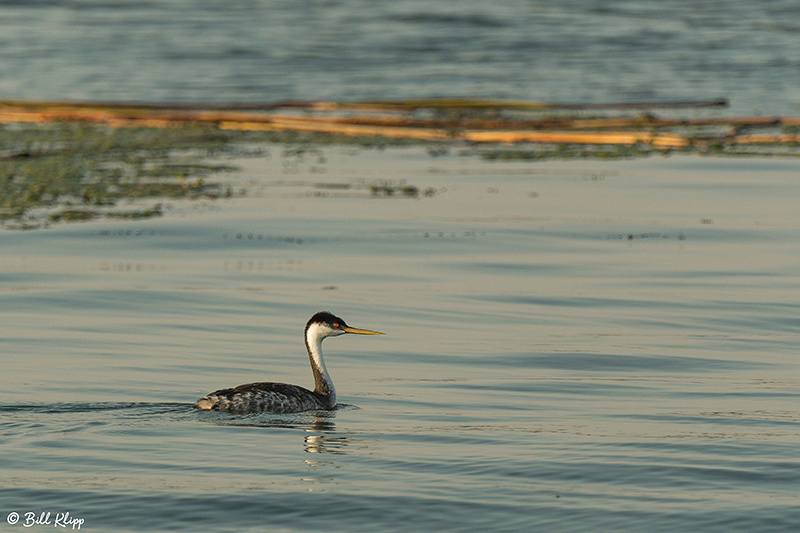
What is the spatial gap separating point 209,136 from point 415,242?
10.2 meters

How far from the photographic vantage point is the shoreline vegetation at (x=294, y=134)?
896 inches

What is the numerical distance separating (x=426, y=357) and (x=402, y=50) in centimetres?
3004

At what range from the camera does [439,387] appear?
1186 centimetres

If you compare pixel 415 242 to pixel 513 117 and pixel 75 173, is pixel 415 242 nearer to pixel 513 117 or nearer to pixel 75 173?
pixel 75 173

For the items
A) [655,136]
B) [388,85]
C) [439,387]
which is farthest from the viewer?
[388,85]

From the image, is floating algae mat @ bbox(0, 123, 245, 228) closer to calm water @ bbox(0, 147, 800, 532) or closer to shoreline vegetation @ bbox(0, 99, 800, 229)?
shoreline vegetation @ bbox(0, 99, 800, 229)

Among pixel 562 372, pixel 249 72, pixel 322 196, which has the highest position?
pixel 249 72

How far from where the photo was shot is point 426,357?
42.5 feet

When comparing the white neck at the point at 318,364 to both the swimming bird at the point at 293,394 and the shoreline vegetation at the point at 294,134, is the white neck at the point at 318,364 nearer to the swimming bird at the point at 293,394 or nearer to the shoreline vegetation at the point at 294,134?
the swimming bird at the point at 293,394

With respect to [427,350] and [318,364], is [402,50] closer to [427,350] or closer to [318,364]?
[427,350]

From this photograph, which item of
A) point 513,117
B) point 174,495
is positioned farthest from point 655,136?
point 174,495
